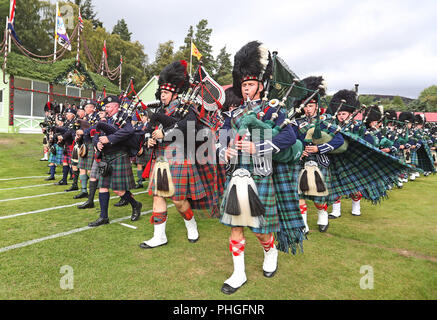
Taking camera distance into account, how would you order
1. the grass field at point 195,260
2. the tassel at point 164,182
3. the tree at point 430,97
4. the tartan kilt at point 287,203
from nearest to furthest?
the grass field at point 195,260, the tartan kilt at point 287,203, the tassel at point 164,182, the tree at point 430,97

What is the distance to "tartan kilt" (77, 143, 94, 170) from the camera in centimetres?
517

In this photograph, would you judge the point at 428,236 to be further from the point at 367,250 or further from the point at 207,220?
the point at 207,220

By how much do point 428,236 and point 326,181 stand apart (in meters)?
1.63

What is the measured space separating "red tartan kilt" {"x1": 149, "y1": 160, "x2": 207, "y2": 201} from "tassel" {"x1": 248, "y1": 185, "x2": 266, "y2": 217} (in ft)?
3.93

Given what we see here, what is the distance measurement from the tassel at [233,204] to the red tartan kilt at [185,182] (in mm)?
1056

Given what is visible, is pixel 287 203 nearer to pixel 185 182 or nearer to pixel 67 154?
pixel 185 182

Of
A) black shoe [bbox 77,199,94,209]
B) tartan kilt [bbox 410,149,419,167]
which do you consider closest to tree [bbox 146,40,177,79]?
tartan kilt [bbox 410,149,419,167]

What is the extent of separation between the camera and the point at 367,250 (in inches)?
134

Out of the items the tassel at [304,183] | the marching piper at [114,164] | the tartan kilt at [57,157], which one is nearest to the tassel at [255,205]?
the tassel at [304,183]

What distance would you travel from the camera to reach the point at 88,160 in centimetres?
A: 528

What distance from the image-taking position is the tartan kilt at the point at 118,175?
414 cm

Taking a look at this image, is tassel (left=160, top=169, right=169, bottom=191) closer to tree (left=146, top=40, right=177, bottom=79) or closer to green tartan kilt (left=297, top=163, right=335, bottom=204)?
green tartan kilt (left=297, top=163, right=335, bottom=204)

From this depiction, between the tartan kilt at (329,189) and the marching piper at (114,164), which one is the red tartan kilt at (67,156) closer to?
the marching piper at (114,164)

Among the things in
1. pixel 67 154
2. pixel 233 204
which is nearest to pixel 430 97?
pixel 67 154
